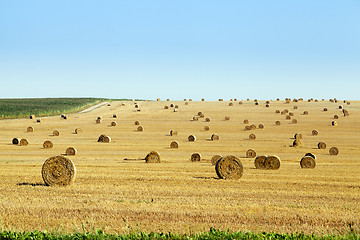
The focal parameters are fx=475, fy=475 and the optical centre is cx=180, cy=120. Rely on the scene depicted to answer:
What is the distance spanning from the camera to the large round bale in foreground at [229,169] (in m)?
25.2

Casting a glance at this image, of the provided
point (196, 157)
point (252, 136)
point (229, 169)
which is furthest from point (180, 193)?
point (252, 136)

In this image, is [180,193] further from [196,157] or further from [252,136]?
[252,136]

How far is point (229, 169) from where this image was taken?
25281mm

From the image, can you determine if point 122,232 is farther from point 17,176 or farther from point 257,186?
point 17,176

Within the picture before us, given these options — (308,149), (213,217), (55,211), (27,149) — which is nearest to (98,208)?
(55,211)

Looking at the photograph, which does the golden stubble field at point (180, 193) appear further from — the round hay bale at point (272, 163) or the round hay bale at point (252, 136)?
the round hay bale at point (252, 136)

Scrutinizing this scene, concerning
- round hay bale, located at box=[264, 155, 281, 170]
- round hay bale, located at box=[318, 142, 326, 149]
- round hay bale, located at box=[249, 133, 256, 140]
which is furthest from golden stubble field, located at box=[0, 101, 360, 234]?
round hay bale, located at box=[249, 133, 256, 140]

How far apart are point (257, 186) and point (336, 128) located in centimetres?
4578

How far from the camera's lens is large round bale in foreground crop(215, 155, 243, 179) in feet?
82.6

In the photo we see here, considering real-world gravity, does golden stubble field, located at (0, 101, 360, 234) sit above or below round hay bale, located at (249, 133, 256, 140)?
below

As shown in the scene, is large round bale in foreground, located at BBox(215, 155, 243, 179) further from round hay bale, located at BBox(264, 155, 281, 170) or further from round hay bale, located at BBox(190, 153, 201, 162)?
round hay bale, located at BBox(190, 153, 201, 162)

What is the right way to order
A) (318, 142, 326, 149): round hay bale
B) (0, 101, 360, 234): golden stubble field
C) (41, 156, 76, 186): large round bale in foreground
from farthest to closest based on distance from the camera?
1. (318, 142, 326, 149): round hay bale
2. (41, 156, 76, 186): large round bale in foreground
3. (0, 101, 360, 234): golden stubble field

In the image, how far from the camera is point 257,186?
23.0m

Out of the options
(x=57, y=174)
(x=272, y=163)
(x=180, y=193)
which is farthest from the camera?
(x=272, y=163)
